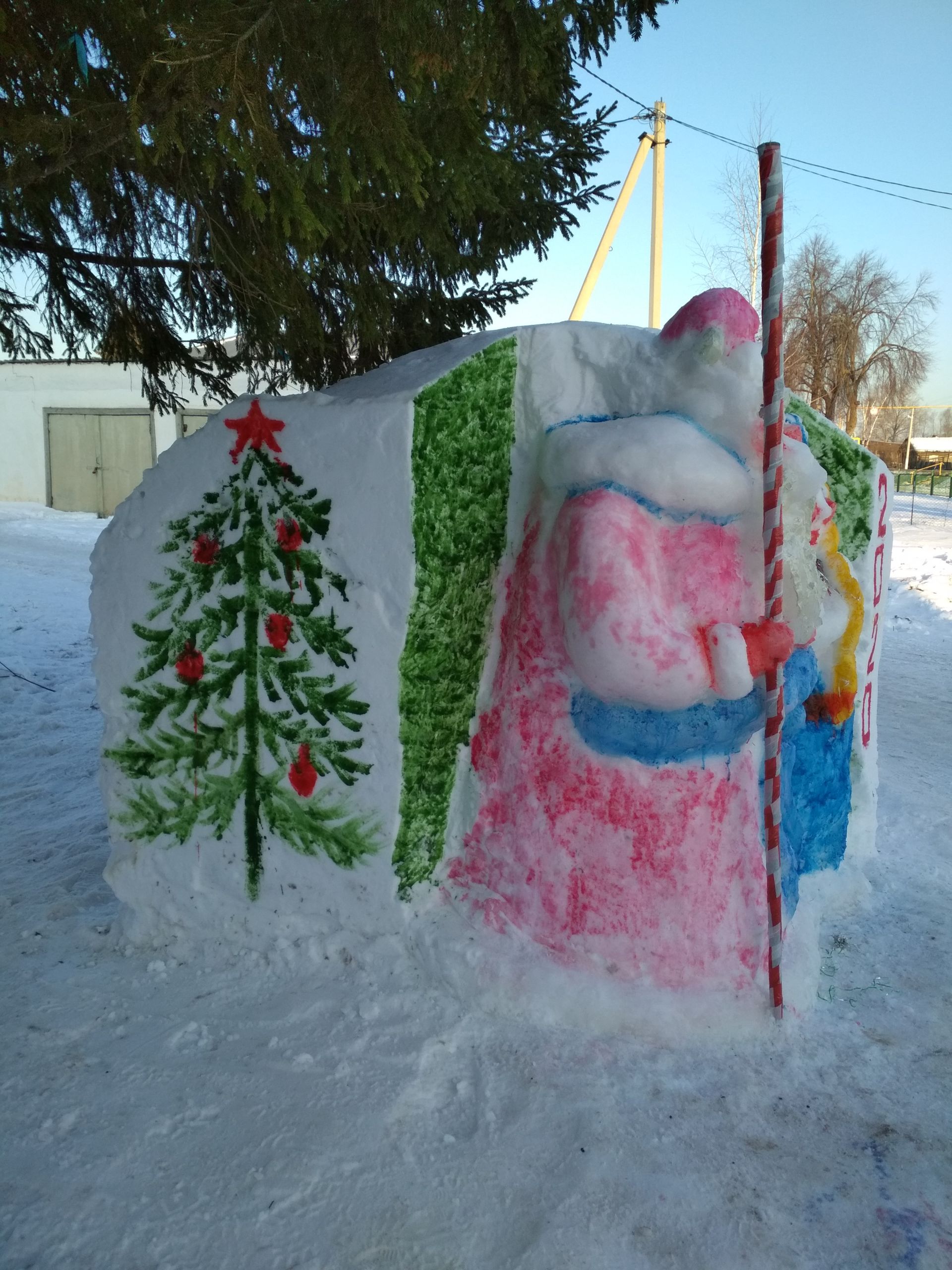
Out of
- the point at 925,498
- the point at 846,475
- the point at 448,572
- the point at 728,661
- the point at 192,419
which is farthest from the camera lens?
the point at 925,498

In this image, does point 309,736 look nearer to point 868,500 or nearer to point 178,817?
point 178,817

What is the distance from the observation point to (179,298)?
4.00 meters

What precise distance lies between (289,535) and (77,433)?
14.4 meters

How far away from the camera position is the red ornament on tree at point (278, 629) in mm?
2443

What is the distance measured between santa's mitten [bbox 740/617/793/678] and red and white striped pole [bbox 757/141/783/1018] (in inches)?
1.1

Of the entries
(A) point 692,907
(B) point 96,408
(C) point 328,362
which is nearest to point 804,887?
(A) point 692,907

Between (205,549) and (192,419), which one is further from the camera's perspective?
(192,419)

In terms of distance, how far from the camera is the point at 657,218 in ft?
36.5

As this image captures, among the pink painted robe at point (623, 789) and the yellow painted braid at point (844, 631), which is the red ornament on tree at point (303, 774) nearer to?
the pink painted robe at point (623, 789)

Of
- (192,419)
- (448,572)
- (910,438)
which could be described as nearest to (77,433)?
(192,419)

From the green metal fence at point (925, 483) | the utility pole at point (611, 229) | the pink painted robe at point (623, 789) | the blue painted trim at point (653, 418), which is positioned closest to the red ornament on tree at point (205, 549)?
the pink painted robe at point (623, 789)

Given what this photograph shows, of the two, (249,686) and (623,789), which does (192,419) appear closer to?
(249,686)

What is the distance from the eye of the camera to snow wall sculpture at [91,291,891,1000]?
7.05 ft

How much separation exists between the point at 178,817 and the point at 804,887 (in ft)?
6.05
